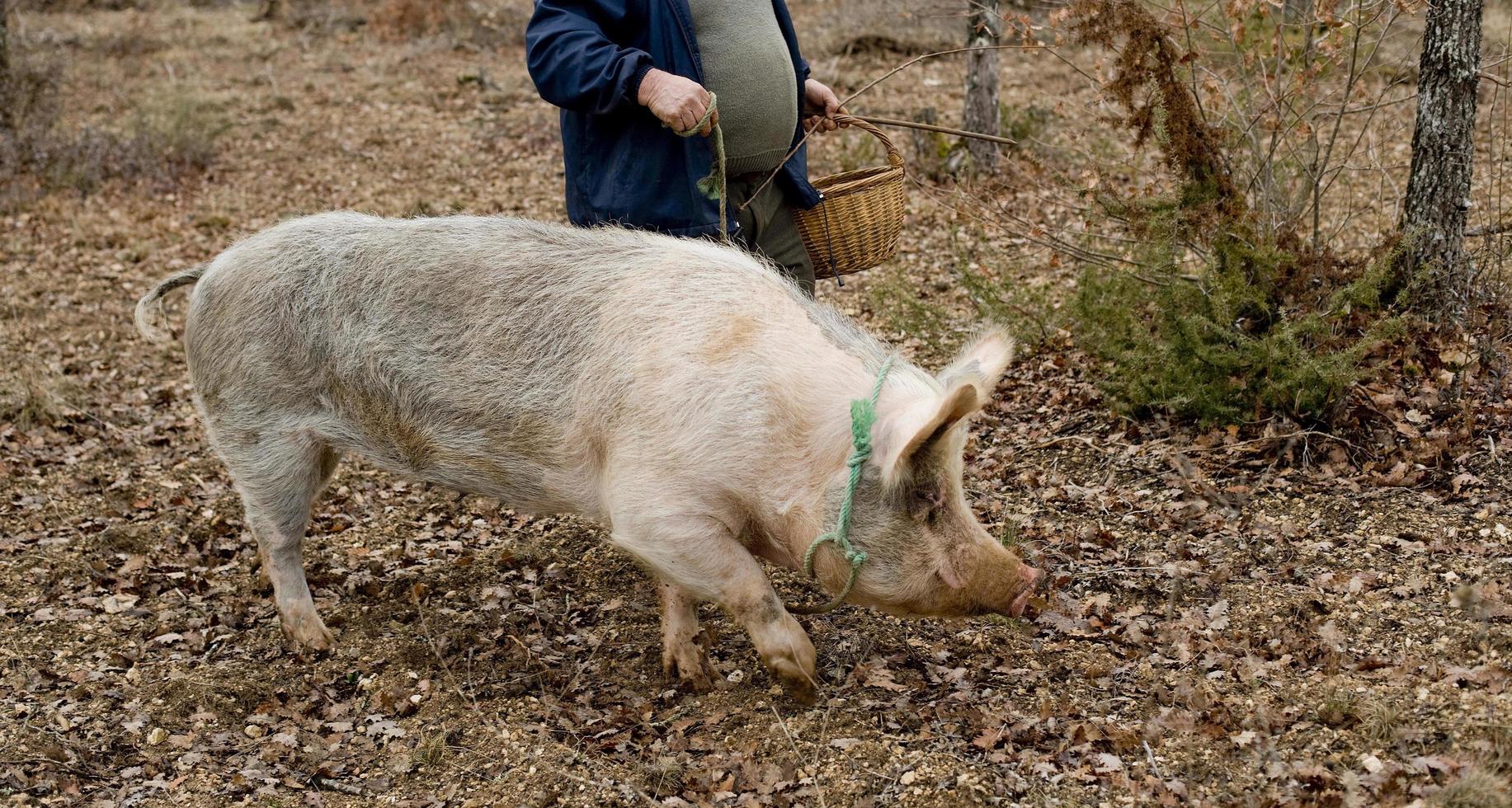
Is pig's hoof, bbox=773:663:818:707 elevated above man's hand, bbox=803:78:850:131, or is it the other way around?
man's hand, bbox=803:78:850:131

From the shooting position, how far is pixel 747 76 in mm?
4160

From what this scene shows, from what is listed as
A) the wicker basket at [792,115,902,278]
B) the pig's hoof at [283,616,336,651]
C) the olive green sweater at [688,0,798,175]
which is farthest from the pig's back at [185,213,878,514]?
the wicker basket at [792,115,902,278]

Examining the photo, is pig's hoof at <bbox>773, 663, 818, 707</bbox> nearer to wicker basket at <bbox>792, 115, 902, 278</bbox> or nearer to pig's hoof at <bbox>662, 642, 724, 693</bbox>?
pig's hoof at <bbox>662, 642, 724, 693</bbox>

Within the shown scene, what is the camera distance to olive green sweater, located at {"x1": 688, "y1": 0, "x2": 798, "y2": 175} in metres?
4.12

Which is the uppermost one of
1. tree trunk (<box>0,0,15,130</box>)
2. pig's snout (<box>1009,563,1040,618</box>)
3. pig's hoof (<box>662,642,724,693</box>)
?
pig's snout (<box>1009,563,1040,618</box>)

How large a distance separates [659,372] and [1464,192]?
3284 mm

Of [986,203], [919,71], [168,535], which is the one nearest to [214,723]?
[168,535]

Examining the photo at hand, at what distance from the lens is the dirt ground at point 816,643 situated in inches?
130

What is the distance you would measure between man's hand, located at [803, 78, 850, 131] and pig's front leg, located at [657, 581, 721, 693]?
1729mm

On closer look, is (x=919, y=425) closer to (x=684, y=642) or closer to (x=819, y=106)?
(x=684, y=642)

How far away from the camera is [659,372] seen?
3.55m

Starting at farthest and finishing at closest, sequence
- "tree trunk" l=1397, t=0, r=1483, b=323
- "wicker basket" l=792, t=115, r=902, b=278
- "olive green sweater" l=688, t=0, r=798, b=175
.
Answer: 1. "tree trunk" l=1397, t=0, r=1483, b=323
2. "wicker basket" l=792, t=115, r=902, b=278
3. "olive green sweater" l=688, t=0, r=798, b=175

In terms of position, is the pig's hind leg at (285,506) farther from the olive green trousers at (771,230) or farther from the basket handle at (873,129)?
the basket handle at (873,129)

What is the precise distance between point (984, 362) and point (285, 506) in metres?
2.50
